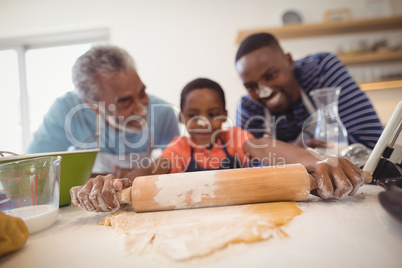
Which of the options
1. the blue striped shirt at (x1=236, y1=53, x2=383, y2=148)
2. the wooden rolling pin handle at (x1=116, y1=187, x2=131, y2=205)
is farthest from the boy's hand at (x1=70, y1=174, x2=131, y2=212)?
the blue striped shirt at (x1=236, y1=53, x2=383, y2=148)

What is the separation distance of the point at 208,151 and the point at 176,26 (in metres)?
1.38

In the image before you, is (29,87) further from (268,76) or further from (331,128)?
(331,128)

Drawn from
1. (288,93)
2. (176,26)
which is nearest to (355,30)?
(176,26)

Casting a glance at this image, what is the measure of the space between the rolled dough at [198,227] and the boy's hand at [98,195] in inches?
1.0

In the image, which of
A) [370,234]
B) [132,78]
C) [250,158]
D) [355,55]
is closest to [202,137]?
[250,158]

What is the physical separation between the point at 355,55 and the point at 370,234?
203 cm

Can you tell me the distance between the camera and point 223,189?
393 millimetres

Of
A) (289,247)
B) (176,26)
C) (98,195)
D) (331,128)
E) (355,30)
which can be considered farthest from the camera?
(355,30)

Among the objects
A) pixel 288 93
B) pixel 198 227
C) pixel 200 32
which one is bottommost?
pixel 198 227

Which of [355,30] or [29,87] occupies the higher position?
[355,30]

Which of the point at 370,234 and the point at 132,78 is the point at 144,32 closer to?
the point at 132,78

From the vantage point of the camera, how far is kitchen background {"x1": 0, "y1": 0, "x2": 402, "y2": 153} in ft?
5.64

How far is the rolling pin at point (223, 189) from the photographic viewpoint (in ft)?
1.29

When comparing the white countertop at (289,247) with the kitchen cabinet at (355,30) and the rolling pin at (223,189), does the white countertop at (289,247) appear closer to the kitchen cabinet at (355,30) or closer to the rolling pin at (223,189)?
the rolling pin at (223,189)
